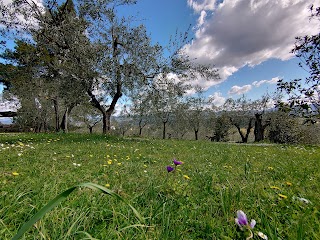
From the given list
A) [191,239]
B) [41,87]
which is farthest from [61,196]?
[41,87]

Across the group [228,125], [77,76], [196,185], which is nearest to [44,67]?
[77,76]

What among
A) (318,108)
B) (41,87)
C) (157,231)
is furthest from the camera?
(41,87)

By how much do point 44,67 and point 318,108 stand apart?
25.7 metres

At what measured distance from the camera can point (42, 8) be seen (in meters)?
14.8

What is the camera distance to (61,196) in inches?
29.9

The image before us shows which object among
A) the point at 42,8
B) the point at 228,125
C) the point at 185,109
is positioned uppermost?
the point at 42,8

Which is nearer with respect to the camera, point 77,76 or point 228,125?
point 77,76

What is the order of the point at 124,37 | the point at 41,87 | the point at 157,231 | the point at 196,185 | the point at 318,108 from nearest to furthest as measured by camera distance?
the point at 157,231
the point at 196,185
the point at 318,108
the point at 124,37
the point at 41,87

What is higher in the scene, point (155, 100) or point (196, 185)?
point (155, 100)

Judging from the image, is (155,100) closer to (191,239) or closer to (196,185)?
(196,185)

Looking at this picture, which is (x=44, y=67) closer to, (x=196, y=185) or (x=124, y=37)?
(x=124, y=37)

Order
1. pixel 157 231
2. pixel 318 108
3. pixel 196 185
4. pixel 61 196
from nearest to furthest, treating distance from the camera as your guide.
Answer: pixel 61 196 < pixel 157 231 < pixel 196 185 < pixel 318 108

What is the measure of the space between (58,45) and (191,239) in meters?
16.1

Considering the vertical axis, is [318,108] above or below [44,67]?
below
